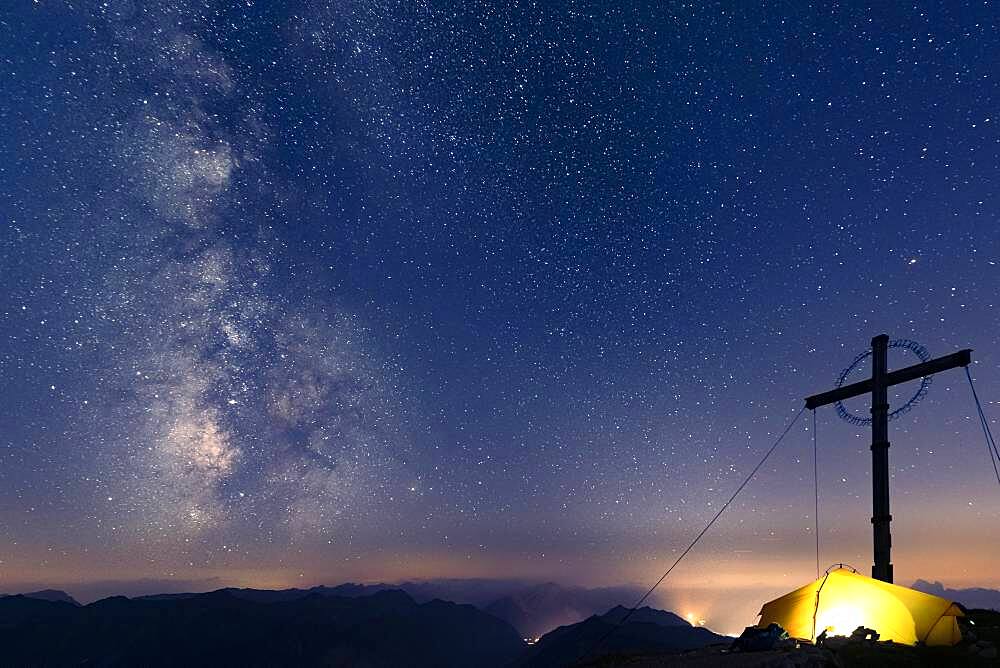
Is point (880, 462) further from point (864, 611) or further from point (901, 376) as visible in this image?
point (864, 611)

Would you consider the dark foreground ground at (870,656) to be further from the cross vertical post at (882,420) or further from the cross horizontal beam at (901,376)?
the cross horizontal beam at (901,376)

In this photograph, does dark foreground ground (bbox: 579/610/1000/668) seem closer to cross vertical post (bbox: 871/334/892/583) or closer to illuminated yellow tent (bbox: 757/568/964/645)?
illuminated yellow tent (bbox: 757/568/964/645)

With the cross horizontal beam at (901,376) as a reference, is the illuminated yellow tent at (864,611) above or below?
below

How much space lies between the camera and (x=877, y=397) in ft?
55.9

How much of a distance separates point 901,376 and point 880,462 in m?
2.61

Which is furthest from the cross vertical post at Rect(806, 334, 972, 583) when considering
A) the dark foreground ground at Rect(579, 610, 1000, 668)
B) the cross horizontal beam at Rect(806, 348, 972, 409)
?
the dark foreground ground at Rect(579, 610, 1000, 668)

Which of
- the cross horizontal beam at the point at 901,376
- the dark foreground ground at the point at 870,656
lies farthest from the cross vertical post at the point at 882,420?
the dark foreground ground at the point at 870,656

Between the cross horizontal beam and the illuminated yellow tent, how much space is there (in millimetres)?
5515

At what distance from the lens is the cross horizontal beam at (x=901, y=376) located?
15188mm

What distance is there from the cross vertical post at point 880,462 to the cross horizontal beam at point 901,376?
0.36 m

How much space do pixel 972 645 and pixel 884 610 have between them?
6.76 ft

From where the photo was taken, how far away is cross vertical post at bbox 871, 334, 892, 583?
15.9m

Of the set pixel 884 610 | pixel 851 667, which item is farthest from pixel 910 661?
pixel 884 610

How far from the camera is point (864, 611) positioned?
14836 mm
